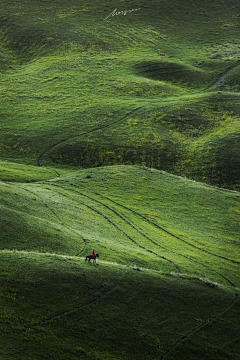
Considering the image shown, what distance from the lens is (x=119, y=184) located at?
6819 centimetres

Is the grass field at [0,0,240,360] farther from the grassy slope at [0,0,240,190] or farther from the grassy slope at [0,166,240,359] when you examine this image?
the grassy slope at [0,0,240,190]

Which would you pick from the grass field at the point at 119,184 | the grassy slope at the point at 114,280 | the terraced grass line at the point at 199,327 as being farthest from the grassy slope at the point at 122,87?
the terraced grass line at the point at 199,327

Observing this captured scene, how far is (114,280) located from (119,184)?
38717mm

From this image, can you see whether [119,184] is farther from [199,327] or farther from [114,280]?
[199,327]

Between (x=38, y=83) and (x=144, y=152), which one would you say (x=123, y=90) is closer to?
(x=38, y=83)

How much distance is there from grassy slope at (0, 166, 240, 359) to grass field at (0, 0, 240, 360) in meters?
0.13

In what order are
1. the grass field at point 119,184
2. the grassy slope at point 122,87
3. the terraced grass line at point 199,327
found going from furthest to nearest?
the grassy slope at point 122,87 → the grass field at point 119,184 → the terraced grass line at point 199,327

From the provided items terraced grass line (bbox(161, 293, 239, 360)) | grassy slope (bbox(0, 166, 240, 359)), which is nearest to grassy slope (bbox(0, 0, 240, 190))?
grassy slope (bbox(0, 166, 240, 359))

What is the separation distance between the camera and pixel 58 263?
A: 30016 mm

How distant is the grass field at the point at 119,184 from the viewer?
26594 millimetres

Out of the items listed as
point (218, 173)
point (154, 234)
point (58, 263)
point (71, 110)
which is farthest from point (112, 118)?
point (58, 263)

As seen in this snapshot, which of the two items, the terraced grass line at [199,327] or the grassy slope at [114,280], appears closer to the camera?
the grassy slope at [114,280]

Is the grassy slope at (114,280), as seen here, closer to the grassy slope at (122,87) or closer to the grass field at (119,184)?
the grass field at (119,184)

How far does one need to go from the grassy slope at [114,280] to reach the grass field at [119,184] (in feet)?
0.43
